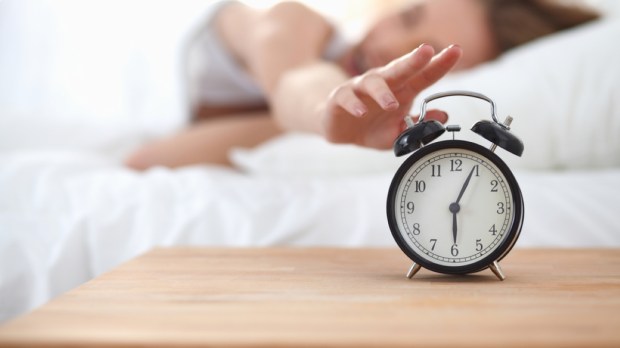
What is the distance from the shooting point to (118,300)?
66 cm

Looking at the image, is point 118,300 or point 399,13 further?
point 399,13

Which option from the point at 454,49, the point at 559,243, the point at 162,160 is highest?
the point at 454,49

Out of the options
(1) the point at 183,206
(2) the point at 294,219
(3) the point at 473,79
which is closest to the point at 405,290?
(2) the point at 294,219

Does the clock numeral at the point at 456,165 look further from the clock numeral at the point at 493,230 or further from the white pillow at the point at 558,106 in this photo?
the white pillow at the point at 558,106

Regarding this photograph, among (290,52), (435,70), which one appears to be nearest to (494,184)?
(435,70)

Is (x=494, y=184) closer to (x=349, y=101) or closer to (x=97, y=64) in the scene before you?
(x=349, y=101)

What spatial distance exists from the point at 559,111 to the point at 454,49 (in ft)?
2.28

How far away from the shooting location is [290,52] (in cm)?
162

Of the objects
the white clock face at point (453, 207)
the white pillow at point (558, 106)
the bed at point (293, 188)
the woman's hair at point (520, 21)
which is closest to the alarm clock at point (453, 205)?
the white clock face at point (453, 207)

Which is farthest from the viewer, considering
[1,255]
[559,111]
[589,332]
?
[559,111]

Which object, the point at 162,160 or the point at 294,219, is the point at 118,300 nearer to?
the point at 294,219

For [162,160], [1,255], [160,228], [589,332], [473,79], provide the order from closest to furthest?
[589,332] < [1,255] < [160,228] < [473,79] < [162,160]

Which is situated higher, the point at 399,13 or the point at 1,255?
the point at 399,13

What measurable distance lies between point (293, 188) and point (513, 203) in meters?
0.58
